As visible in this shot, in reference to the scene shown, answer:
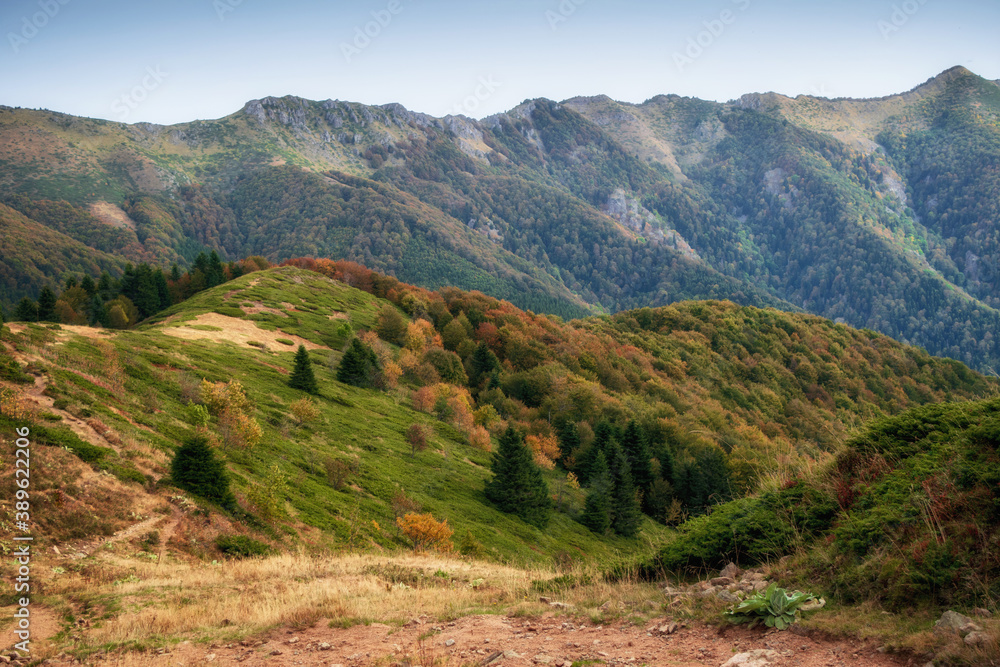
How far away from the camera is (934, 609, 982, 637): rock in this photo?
5457 millimetres

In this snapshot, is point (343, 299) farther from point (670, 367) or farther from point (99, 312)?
point (670, 367)

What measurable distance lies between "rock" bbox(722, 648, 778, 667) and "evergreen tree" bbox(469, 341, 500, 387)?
69.9 m

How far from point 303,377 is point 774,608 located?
38.9m

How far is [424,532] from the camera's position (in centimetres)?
2514

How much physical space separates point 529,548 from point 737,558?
26.9m

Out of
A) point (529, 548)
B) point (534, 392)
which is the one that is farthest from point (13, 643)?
point (534, 392)

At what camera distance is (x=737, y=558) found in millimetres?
9438

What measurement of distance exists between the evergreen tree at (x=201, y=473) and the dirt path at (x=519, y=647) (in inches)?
462

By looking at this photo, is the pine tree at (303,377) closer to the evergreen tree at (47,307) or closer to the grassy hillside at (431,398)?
the grassy hillside at (431,398)

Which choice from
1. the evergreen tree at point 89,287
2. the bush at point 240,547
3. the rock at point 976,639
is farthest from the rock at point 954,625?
the evergreen tree at point 89,287

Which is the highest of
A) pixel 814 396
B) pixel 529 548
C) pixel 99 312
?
pixel 99 312

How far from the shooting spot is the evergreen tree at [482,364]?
76.6m

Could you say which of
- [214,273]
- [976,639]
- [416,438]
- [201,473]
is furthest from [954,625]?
[214,273]

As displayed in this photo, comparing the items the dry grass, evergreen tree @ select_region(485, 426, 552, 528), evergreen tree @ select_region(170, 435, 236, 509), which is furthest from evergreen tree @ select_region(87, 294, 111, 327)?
the dry grass
